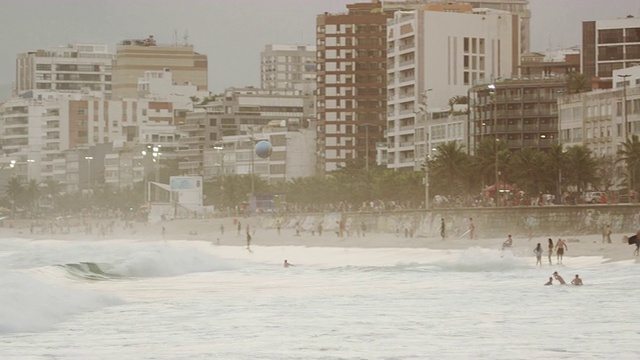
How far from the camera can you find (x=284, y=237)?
10388cm

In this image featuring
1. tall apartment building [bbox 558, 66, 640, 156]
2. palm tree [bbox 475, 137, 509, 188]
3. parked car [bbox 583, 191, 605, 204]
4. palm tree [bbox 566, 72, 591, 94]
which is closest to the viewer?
parked car [bbox 583, 191, 605, 204]

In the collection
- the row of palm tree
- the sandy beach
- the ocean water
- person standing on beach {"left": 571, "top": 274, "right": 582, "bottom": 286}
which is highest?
the row of palm tree

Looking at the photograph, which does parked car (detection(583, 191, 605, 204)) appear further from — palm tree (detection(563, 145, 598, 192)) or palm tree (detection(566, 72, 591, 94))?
palm tree (detection(566, 72, 591, 94))

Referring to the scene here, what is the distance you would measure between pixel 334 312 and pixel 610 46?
330 ft

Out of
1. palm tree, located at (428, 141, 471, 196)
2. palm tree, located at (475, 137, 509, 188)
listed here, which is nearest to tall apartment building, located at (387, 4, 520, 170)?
palm tree, located at (428, 141, 471, 196)

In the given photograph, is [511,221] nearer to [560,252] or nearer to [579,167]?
[579,167]

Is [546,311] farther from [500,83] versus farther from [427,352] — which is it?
[500,83]

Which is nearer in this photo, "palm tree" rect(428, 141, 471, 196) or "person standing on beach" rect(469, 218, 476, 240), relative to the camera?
"person standing on beach" rect(469, 218, 476, 240)

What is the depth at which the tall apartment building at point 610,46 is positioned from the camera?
5404 inches

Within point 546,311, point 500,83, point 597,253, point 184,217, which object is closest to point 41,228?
point 184,217

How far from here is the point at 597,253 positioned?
208 feet

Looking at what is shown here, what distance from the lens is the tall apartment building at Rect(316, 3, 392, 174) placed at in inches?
6772

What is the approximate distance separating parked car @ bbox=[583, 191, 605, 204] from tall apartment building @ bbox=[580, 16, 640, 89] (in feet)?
131

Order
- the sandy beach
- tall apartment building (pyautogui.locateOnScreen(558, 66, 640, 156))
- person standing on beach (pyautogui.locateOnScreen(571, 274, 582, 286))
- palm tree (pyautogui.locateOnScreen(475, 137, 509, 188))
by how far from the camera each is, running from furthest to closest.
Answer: tall apartment building (pyautogui.locateOnScreen(558, 66, 640, 156))
palm tree (pyautogui.locateOnScreen(475, 137, 509, 188))
the sandy beach
person standing on beach (pyautogui.locateOnScreen(571, 274, 582, 286))
